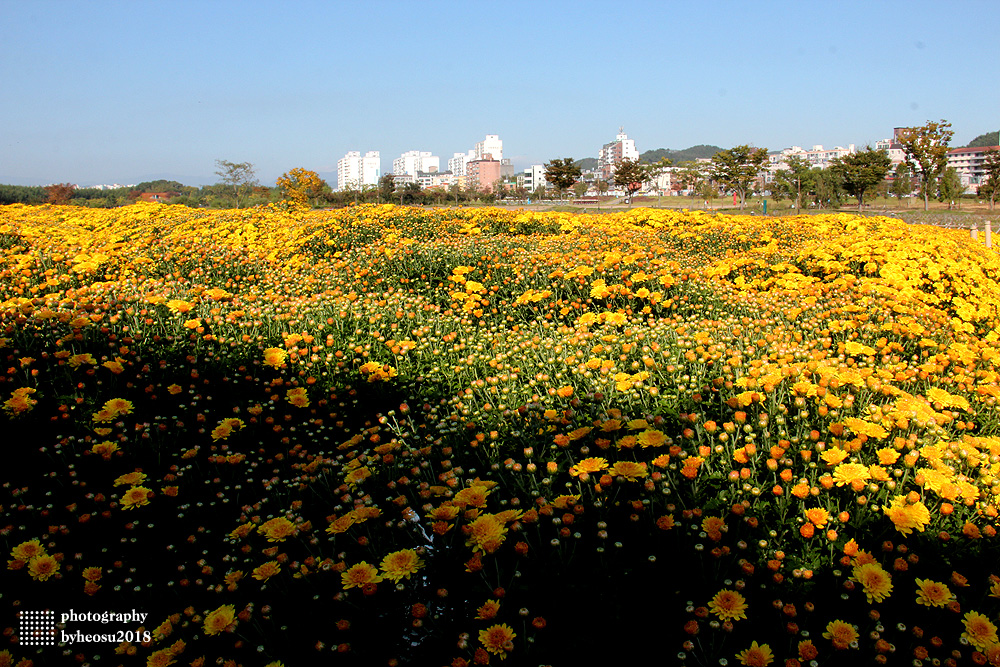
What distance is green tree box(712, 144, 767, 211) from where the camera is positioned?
35.3 metres

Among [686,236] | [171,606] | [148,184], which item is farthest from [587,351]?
[148,184]

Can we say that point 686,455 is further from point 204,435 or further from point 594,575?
point 204,435

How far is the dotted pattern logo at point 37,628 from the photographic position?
1838 mm

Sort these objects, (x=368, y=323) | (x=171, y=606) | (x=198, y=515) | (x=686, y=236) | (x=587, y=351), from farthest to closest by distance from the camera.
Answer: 1. (x=686, y=236)
2. (x=368, y=323)
3. (x=587, y=351)
4. (x=198, y=515)
5. (x=171, y=606)

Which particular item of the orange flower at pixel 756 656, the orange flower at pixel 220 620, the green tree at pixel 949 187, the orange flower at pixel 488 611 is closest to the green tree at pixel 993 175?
the green tree at pixel 949 187

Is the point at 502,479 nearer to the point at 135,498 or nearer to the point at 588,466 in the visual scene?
the point at 588,466

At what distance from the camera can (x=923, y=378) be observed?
3.11 metres

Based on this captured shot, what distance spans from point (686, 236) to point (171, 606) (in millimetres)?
8032

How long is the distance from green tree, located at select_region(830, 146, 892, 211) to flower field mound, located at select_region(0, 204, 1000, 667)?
2938 cm

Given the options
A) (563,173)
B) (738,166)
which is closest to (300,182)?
(563,173)

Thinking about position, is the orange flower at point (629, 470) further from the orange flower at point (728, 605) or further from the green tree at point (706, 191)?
the green tree at point (706, 191)

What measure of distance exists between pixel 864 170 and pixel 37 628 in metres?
35.2

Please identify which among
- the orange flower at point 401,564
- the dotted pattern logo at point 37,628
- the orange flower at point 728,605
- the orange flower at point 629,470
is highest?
the orange flower at point 629,470

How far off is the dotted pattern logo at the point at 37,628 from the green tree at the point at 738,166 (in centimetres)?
3750
